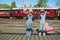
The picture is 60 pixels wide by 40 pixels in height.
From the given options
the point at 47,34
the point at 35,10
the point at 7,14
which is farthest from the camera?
the point at 7,14

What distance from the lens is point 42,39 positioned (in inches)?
378

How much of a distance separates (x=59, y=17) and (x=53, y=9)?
2705mm

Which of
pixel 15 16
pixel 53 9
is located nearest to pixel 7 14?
pixel 15 16

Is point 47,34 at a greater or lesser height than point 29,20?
lesser

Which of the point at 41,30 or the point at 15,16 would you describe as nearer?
the point at 41,30

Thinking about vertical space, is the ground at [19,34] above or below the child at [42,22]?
below

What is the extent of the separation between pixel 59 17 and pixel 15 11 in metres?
11.7

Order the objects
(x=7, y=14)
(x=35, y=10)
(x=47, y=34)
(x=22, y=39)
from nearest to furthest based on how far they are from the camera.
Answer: (x=22, y=39)
(x=47, y=34)
(x=35, y=10)
(x=7, y=14)

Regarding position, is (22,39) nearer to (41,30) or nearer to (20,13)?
(41,30)

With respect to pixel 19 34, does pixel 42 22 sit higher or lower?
higher

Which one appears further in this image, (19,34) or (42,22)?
(19,34)

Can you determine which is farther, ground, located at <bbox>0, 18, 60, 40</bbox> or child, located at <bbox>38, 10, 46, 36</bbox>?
child, located at <bbox>38, 10, 46, 36</bbox>

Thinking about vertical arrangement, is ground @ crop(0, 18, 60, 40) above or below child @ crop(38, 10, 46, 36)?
below

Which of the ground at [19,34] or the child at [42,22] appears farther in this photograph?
the child at [42,22]
